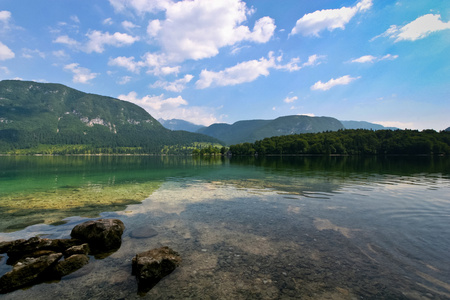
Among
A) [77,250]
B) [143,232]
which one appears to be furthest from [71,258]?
[143,232]

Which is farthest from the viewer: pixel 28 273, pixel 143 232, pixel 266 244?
pixel 143 232

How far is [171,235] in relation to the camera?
16.7 metres

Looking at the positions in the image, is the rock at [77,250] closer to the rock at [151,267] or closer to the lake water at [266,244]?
the lake water at [266,244]

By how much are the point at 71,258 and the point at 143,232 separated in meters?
5.73

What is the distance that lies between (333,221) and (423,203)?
1530 cm

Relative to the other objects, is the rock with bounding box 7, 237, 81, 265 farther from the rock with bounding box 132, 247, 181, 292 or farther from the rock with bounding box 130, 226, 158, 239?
the rock with bounding box 132, 247, 181, 292

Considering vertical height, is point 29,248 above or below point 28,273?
above

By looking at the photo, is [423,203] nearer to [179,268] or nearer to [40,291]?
[179,268]

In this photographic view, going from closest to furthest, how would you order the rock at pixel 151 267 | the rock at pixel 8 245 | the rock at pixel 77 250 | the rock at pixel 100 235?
the rock at pixel 151 267
the rock at pixel 77 250
the rock at pixel 8 245
the rock at pixel 100 235

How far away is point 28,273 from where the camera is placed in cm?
1077

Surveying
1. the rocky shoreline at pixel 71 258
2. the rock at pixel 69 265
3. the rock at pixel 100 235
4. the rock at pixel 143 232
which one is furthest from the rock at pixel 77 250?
the rock at pixel 143 232

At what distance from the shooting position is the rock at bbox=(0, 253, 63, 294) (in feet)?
33.4

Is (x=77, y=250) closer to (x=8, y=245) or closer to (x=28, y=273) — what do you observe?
(x=28, y=273)

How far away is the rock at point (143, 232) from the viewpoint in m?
16.4
